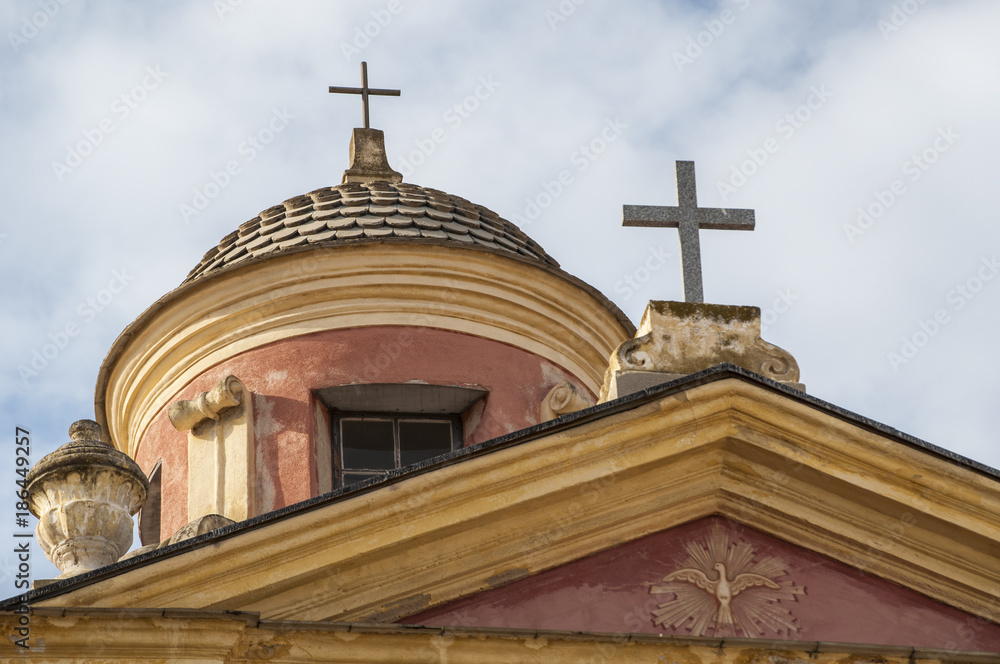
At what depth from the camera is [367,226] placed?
13.9 m

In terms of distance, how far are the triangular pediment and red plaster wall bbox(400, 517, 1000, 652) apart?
38 mm

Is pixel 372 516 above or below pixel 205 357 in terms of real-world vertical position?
below

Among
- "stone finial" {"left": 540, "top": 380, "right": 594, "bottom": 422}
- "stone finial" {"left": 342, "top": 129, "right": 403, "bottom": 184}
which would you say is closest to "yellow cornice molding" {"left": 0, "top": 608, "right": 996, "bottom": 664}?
"stone finial" {"left": 540, "top": 380, "right": 594, "bottom": 422}

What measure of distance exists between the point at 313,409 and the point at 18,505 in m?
3.43

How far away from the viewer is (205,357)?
13.7 metres

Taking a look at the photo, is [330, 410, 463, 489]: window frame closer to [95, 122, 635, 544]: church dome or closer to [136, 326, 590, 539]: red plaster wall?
[95, 122, 635, 544]: church dome

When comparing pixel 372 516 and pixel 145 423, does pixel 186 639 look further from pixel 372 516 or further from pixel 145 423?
pixel 145 423

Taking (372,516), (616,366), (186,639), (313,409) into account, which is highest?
(313,409)

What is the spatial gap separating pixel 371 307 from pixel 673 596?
16.7 ft

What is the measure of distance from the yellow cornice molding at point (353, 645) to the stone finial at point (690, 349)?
1.75 metres

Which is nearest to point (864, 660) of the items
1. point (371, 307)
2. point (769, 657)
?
point (769, 657)

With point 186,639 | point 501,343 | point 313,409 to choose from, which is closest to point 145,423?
point 313,409

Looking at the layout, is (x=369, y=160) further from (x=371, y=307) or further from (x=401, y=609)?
(x=401, y=609)

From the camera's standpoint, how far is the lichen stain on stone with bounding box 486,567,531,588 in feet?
29.5
